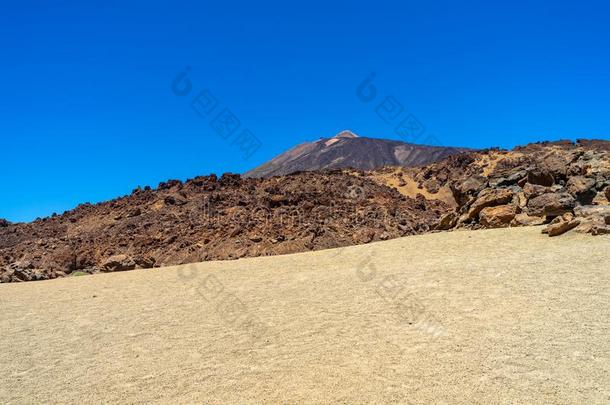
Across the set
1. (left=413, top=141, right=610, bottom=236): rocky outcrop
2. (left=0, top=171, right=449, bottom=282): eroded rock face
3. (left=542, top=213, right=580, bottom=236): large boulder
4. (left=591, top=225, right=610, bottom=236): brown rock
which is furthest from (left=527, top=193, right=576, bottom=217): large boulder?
(left=0, top=171, right=449, bottom=282): eroded rock face

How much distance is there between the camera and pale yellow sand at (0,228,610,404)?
5.34 m

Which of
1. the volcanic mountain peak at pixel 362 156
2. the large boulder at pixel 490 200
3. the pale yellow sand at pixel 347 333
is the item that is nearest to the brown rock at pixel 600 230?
the pale yellow sand at pixel 347 333

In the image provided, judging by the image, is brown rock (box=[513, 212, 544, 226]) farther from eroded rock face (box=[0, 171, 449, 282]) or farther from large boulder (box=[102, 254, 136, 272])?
large boulder (box=[102, 254, 136, 272])

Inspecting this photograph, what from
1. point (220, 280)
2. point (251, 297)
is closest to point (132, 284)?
point (220, 280)

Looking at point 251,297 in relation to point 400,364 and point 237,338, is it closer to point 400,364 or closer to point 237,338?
point 237,338

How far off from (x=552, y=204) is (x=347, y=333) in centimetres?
796

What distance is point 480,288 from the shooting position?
859 cm

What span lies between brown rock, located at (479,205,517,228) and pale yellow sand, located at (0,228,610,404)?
1.38 metres

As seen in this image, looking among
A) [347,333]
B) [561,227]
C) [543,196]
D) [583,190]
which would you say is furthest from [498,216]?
[347,333]

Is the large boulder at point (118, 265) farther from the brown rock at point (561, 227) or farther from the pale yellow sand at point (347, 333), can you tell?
the brown rock at point (561, 227)

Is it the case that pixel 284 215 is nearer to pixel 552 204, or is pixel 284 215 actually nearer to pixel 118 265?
pixel 118 265

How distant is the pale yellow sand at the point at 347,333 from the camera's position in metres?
5.34

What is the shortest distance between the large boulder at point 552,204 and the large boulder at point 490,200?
3.32ft

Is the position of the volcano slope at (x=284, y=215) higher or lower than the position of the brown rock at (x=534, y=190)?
higher
